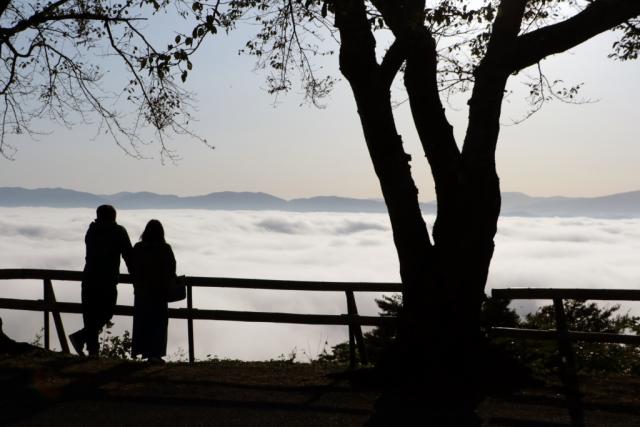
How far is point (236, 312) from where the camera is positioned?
10242mm

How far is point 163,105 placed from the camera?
42.6 ft

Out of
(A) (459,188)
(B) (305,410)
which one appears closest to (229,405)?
(B) (305,410)

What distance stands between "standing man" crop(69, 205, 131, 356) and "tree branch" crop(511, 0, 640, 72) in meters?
5.94

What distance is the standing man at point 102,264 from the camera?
10.4 m

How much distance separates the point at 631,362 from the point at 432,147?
13.0 m

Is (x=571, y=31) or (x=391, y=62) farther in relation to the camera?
(x=391, y=62)

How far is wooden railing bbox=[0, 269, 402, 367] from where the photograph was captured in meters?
9.73

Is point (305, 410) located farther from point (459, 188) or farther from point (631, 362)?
point (631, 362)

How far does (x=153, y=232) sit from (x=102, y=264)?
1.09 metres

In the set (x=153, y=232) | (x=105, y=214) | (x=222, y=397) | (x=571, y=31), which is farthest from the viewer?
(x=105, y=214)

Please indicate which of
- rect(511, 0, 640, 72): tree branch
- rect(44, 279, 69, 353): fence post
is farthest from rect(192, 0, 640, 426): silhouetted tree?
rect(44, 279, 69, 353): fence post

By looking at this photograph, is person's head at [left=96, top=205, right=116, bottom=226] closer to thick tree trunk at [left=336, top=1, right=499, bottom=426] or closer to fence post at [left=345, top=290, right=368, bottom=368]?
fence post at [left=345, top=290, right=368, bottom=368]

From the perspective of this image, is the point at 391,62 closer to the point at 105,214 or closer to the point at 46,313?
the point at 105,214

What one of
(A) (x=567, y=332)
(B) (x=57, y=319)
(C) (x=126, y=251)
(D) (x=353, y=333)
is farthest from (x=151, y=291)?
(A) (x=567, y=332)
